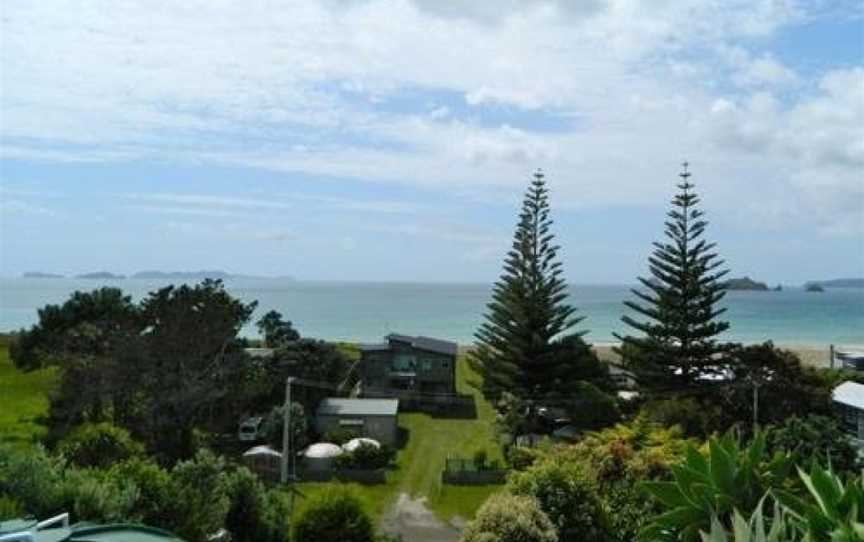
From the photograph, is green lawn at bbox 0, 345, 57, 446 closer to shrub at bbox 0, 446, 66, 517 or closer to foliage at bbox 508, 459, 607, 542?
foliage at bbox 508, 459, 607, 542

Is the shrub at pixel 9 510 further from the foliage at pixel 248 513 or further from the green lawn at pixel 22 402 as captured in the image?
the green lawn at pixel 22 402

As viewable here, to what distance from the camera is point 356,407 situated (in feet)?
105

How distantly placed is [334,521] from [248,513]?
4.20ft

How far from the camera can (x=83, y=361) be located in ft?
85.4

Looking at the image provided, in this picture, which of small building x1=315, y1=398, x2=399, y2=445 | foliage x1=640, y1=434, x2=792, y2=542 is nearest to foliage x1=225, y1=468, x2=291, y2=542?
foliage x1=640, y1=434, x2=792, y2=542

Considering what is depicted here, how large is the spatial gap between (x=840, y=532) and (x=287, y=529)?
11.6 metres

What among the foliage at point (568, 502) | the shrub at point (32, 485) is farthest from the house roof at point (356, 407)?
the shrub at point (32, 485)

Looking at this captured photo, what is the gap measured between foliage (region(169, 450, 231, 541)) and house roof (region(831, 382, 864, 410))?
18467mm

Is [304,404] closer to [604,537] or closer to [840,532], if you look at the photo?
[604,537]

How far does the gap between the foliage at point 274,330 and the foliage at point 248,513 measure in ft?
87.9

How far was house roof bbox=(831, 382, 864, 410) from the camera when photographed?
81.6ft

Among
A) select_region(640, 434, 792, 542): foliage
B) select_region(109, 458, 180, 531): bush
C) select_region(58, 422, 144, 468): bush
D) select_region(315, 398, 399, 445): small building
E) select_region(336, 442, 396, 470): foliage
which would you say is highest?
select_region(640, 434, 792, 542): foliage

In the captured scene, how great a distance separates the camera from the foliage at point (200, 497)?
10.1 m

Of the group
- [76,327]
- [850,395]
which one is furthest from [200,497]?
[850,395]
